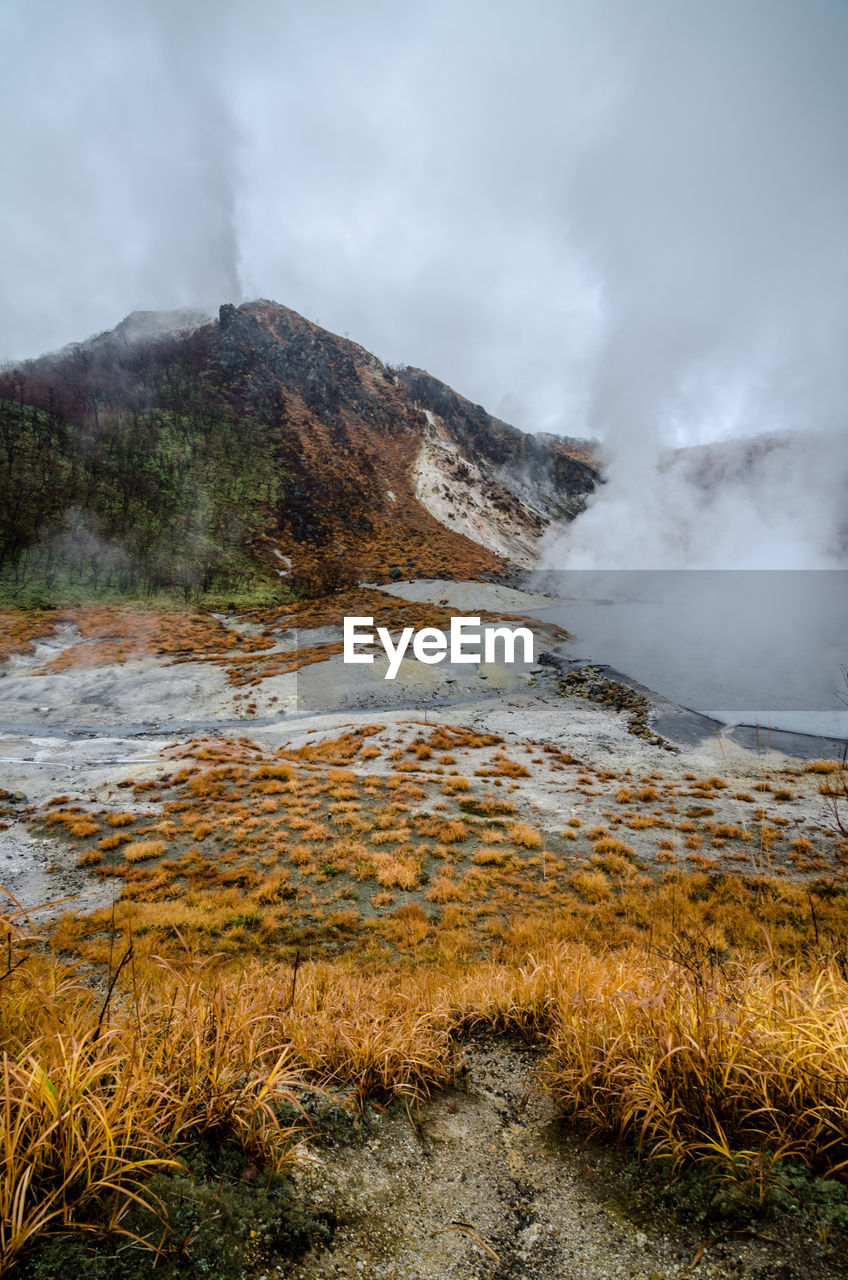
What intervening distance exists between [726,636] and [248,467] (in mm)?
71890

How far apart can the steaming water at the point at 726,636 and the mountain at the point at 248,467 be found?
19737 millimetres

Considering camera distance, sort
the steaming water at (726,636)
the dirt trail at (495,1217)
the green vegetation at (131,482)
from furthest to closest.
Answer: the green vegetation at (131,482), the steaming water at (726,636), the dirt trail at (495,1217)

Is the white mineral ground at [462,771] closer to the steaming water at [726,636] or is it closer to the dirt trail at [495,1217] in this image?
the dirt trail at [495,1217]

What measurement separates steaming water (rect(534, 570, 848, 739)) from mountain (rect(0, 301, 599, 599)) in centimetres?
1974

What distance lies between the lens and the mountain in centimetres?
5688

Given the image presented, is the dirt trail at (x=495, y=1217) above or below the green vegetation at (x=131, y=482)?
below

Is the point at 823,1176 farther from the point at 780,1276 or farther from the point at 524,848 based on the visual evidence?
the point at 524,848

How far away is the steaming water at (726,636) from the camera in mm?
30938

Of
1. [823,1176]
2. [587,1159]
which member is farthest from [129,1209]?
[823,1176]

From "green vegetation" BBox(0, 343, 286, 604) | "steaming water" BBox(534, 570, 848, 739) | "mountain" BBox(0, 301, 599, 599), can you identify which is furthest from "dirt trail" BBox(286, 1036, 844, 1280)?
"mountain" BBox(0, 301, 599, 599)

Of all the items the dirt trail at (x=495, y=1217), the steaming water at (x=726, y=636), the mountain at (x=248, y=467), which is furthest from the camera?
the mountain at (x=248, y=467)

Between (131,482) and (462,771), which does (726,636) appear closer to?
(462,771)

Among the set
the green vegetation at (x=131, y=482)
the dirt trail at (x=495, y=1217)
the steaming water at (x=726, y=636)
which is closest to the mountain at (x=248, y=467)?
the green vegetation at (x=131, y=482)

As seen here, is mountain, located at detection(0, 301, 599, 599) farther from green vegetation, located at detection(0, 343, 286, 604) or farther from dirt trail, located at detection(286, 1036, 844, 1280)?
dirt trail, located at detection(286, 1036, 844, 1280)
